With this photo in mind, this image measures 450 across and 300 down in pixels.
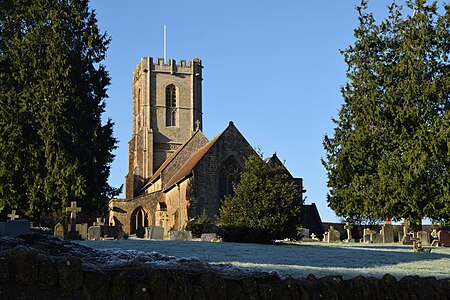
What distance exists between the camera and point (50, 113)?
29.9m

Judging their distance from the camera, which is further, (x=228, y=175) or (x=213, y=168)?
(x=228, y=175)

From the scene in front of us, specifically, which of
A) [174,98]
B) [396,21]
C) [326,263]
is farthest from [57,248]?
[174,98]

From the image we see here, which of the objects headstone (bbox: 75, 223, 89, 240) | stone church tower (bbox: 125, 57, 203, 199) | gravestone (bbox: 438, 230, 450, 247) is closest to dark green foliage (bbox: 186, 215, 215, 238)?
headstone (bbox: 75, 223, 89, 240)

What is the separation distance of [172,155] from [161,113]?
8330mm

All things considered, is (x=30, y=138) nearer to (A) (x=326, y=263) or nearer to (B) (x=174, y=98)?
(A) (x=326, y=263)

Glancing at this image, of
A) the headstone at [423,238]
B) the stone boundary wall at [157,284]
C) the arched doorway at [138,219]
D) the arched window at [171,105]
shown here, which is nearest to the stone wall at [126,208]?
the arched doorway at [138,219]

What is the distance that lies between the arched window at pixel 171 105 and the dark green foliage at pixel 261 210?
3666cm

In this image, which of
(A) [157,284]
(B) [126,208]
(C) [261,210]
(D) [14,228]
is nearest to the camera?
(A) [157,284]

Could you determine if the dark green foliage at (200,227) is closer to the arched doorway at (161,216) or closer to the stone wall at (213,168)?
the stone wall at (213,168)

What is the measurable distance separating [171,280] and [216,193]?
3355 cm

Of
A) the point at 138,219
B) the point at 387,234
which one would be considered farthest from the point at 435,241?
the point at 138,219

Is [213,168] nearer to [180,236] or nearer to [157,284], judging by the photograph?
[180,236]

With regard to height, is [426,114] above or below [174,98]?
below

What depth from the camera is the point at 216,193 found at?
41.2m
